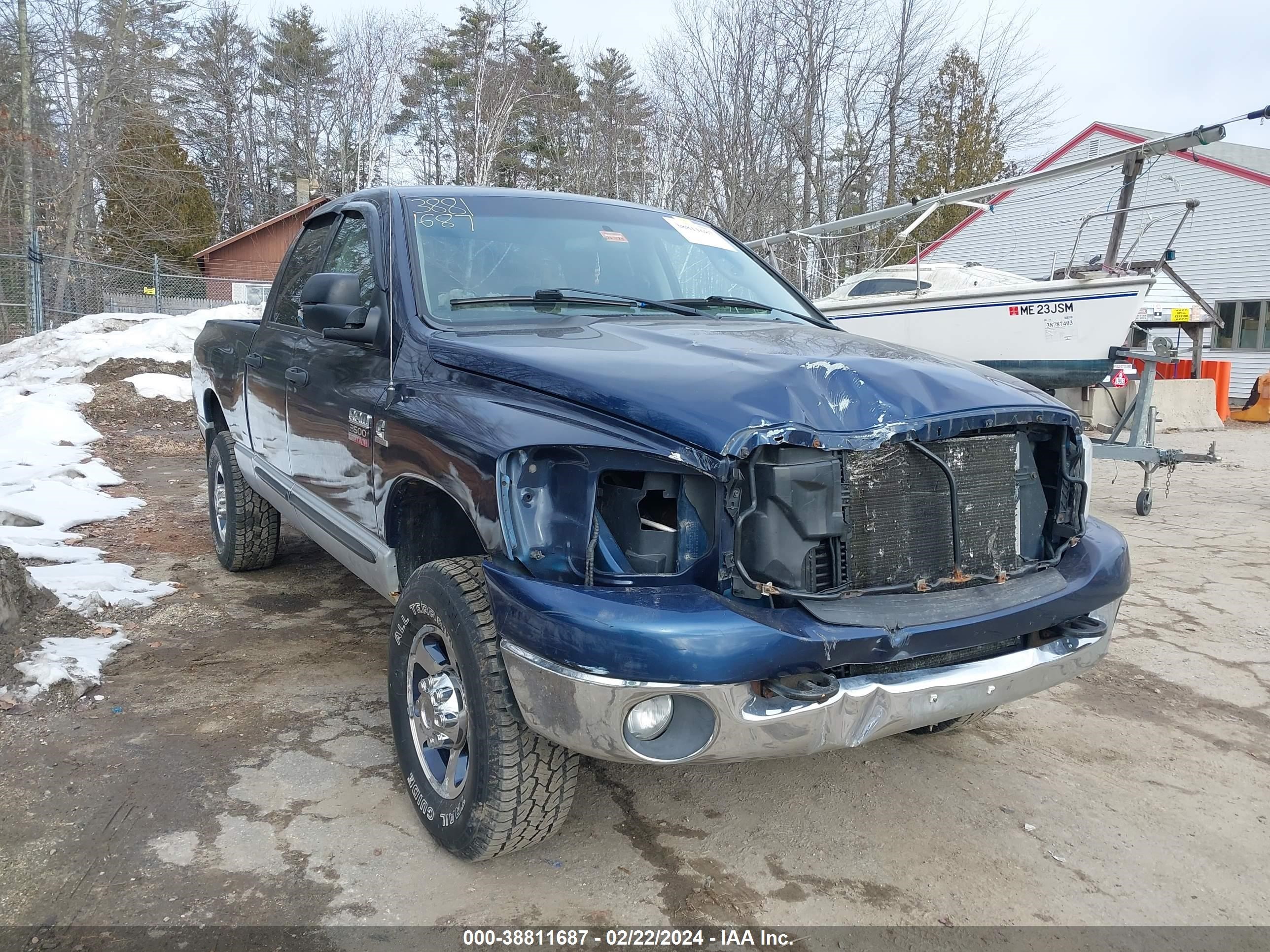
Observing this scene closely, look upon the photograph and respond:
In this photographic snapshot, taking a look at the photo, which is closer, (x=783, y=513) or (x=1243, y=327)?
(x=783, y=513)

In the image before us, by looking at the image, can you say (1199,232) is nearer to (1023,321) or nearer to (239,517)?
(1023,321)

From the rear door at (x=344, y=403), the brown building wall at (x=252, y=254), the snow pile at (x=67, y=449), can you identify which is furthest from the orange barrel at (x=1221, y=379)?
the brown building wall at (x=252, y=254)

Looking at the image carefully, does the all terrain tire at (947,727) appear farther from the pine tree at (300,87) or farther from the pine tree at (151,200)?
the pine tree at (300,87)

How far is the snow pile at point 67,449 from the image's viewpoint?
4.83 m

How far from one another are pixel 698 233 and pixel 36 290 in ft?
54.3

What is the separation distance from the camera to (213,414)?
211 inches

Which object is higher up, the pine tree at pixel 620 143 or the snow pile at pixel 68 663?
the pine tree at pixel 620 143

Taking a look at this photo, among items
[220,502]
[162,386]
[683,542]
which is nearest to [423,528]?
[683,542]

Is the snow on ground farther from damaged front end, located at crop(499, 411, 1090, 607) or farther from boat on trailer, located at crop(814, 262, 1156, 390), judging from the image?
boat on trailer, located at crop(814, 262, 1156, 390)

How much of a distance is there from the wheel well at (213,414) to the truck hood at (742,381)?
304 centimetres

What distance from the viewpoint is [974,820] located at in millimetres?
2771

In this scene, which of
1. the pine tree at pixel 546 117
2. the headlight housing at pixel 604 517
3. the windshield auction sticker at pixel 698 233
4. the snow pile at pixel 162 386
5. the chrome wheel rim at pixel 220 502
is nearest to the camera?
the headlight housing at pixel 604 517

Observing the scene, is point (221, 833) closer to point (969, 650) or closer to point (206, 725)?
point (206, 725)

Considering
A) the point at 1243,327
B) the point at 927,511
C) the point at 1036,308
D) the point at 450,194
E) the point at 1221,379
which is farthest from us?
the point at 1243,327
